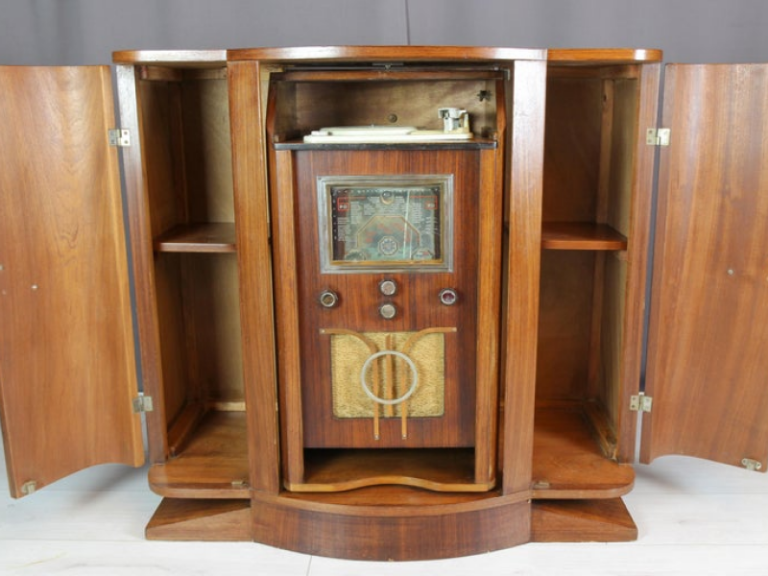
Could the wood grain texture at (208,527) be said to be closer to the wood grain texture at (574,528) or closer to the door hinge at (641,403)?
the wood grain texture at (574,528)

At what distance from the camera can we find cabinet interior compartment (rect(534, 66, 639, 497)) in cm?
242

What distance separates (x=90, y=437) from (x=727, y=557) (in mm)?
1799

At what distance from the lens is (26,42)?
3.08 meters

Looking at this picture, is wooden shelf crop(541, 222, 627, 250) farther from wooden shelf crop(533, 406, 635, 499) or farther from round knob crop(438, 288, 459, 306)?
wooden shelf crop(533, 406, 635, 499)

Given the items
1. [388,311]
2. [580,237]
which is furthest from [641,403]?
[388,311]

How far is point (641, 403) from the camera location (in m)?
2.44

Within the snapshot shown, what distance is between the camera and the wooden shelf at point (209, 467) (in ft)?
7.79

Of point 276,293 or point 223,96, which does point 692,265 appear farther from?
point 223,96

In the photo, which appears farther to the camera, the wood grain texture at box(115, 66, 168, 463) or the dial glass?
the wood grain texture at box(115, 66, 168, 463)

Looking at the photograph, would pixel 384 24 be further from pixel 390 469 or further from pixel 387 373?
pixel 390 469

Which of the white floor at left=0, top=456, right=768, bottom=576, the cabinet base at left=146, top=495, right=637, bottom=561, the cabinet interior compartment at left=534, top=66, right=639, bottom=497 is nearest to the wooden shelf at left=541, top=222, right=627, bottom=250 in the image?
the cabinet interior compartment at left=534, top=66, right=639, bottom=497

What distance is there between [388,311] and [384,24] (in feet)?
4.08

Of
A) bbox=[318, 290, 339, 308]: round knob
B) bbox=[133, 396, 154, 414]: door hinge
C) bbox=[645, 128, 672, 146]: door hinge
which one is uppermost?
bbox=[645, 128, 672, 146]: door hinge

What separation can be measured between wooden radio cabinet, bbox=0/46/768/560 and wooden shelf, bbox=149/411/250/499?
0.03 feet
